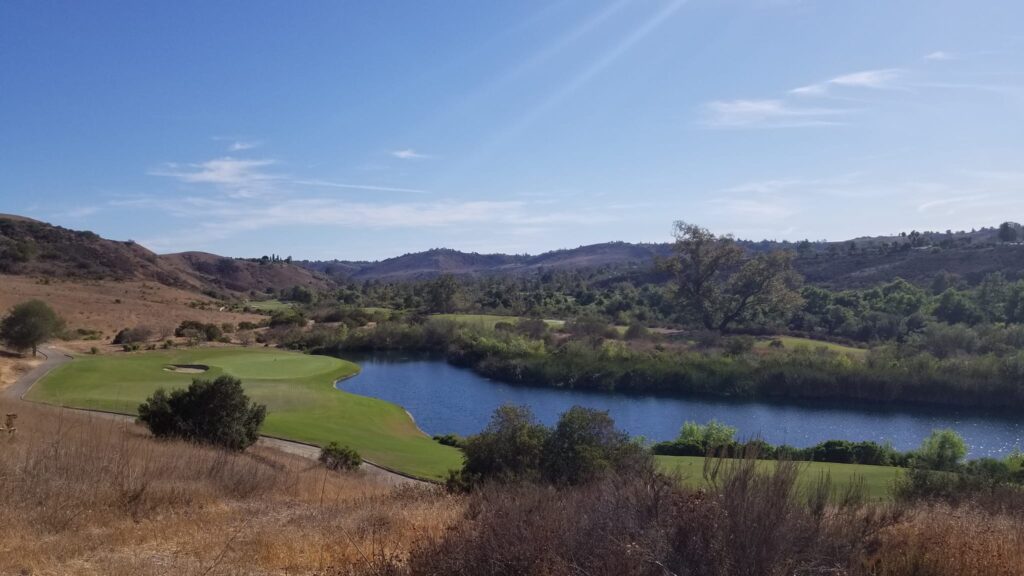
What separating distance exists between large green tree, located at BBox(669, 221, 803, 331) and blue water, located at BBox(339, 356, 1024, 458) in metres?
23.7

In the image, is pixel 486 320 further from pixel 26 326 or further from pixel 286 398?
pixel 26 326

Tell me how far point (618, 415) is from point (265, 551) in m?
29.5

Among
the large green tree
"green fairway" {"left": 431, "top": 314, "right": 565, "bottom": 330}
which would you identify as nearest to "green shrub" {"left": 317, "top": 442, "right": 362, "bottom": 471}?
"green fairway" {"left": 431, "top": 314, "right": 565, "bottom": 330}

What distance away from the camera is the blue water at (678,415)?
30.3m

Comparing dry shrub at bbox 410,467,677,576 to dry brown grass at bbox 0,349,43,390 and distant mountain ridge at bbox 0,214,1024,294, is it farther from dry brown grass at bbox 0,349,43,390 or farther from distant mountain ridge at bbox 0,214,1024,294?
distant mountain ridge at bbox 0,214,1024,294

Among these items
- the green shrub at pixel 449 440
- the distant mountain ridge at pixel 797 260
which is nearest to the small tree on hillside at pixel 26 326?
the green shrub at pixel 449 440

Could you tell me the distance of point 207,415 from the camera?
54.1 ft

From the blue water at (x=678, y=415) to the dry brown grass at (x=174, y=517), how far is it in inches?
709

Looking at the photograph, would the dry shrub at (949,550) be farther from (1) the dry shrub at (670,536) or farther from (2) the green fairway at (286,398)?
(2) the green fairway at (286,398)

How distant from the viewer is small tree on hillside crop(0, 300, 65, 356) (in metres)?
34.0

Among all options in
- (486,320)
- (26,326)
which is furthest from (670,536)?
(486,320)

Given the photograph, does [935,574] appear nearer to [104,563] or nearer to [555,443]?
[104,563]

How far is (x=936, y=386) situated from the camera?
120 ft

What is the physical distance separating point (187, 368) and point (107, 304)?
27468 millimetres
